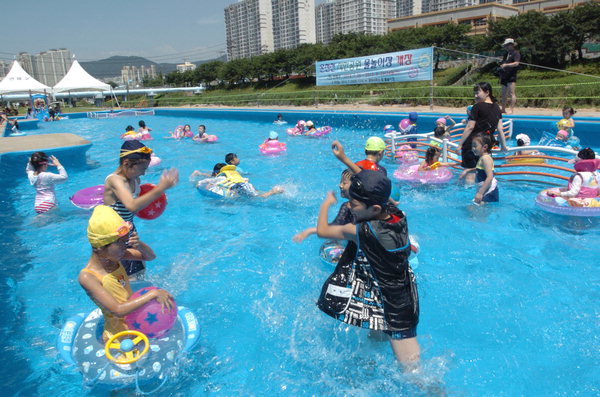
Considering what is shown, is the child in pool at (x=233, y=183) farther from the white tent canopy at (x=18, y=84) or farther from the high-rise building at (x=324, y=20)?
the high-rise building at (x=324, y=20)

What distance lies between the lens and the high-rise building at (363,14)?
362 feet

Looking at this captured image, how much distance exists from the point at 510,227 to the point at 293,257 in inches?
120

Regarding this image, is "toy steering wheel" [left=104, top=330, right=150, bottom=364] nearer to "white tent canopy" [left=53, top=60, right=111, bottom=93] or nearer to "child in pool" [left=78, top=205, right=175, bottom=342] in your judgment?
"child in pool" [left=78, top=205, right=175, bottom=342]

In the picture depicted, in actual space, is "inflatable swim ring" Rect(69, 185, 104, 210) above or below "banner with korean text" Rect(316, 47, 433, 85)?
below

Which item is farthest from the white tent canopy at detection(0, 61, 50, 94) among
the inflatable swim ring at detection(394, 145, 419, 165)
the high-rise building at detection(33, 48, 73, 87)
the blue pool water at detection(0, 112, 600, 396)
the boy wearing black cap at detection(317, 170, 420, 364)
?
the high-rise building at detection(33, 48, 73, 87)

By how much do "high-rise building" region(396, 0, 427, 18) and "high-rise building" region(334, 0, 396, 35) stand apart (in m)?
2.91

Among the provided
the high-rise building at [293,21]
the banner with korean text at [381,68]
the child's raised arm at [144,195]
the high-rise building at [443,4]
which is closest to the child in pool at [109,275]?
the child's raised arm at [144,195]

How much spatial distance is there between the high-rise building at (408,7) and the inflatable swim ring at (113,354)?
12890cm

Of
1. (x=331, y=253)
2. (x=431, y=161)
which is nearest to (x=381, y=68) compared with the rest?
(x=431, y=161)

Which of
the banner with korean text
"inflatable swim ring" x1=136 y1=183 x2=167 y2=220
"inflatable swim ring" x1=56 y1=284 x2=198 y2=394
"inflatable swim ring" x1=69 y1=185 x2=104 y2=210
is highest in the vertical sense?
the banner with korean text

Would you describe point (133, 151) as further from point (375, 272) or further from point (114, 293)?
point (375, 272)

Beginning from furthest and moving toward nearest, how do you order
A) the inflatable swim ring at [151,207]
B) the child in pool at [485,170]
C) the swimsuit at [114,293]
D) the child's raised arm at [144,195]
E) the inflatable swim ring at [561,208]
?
the child in pool at [485,170] → the inflatable swim ring at [561,208] → the inflatable swim ring at [151,207] → the child's raised arm at [144,195] → the swimsuit at [114,293]

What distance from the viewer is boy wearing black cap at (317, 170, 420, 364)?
227 cm

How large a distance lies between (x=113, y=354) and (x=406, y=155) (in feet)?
25.8
